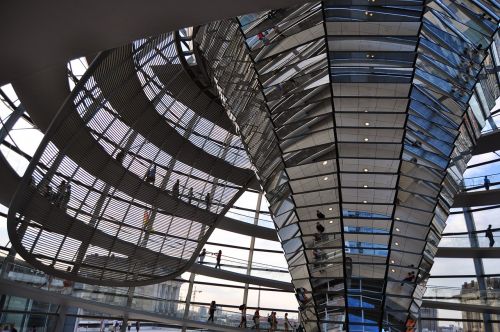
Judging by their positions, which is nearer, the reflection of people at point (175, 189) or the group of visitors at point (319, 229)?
the group of visitors at point (319, 229)

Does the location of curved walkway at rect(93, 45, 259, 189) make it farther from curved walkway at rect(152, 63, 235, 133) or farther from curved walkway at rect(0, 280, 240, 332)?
curved walkway at rect(0, 280, 240, 332)

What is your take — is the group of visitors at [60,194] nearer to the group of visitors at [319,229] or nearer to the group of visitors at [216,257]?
the group of visitors at [319,229]

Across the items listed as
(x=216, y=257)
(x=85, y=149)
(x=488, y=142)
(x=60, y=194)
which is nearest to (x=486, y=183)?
(x=488, y=142)

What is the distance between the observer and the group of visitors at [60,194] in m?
19.9

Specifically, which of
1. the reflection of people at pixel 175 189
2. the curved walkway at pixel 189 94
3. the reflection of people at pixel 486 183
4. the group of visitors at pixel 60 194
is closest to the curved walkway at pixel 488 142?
the reflection of people at pixel 486 183

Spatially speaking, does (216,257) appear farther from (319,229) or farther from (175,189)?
(319,229)

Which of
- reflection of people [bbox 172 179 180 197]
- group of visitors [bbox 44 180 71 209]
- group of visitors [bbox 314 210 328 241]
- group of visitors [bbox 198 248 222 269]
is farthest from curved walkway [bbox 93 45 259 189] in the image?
group of visitors [bbox 314 210 328 241]

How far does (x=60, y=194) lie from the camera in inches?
819

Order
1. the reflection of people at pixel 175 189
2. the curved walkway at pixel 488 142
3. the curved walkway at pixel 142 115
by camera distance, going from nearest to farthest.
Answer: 1. the curved walkway at pixel 142 115
2. the curved walkway at pixel 488 142
3. the reflection of people at pixel 175 189

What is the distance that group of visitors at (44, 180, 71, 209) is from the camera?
65.2 feet

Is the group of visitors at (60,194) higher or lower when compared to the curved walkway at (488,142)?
lower

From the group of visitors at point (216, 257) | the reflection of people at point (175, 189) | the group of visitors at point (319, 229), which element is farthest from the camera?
the group of visitors at point (216, 257)

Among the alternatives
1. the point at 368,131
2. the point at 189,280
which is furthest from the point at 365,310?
the point at 189,280

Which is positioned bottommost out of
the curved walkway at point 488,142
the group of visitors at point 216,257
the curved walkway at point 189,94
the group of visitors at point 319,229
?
the group of visitors at point 319,229
